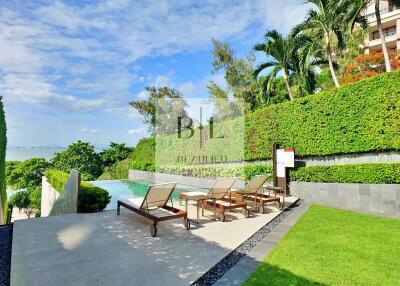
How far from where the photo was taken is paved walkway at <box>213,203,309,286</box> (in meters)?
4.35

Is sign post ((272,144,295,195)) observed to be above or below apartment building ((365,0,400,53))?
below

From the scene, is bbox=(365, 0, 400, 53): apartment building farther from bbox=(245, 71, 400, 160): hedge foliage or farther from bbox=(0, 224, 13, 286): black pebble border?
bbox=(0, 224, 13, 286): black pebble border

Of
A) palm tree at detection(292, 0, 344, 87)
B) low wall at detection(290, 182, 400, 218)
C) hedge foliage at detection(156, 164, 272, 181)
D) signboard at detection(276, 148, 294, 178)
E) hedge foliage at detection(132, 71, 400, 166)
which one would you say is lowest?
low wall at detection(290, 182, 400, 218)

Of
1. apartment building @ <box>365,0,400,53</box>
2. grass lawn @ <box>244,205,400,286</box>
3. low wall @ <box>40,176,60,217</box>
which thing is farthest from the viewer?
apartment building @ <box>365,0,400,53</box>

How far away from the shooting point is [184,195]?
9250 mm

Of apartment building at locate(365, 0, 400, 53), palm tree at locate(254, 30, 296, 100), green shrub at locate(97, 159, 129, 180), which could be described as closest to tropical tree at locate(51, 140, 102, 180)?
green shrub at locate(97, 159, 129, 180)

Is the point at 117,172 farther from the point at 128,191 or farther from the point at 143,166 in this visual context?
the point at 128,191

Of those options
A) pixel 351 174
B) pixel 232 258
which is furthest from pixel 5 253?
pixel 351 174

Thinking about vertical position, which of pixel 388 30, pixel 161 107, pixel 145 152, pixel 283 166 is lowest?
pixel 283 166

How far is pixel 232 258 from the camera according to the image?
5250mm

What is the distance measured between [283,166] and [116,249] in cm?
932

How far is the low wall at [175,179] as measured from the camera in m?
17.8

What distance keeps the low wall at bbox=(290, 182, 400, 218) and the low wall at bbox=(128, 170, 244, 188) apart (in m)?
4.26

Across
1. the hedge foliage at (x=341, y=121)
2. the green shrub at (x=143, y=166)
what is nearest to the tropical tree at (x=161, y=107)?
the green shrub at (x=143, y=166)
